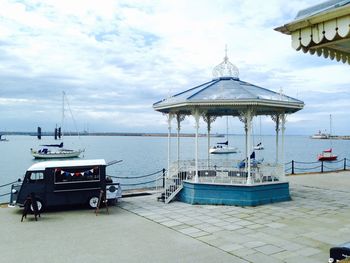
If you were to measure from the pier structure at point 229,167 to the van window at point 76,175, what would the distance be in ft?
10.7

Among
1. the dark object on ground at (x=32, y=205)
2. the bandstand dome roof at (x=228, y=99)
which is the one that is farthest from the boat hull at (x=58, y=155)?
the dark object on ground at (x=32, y=205)

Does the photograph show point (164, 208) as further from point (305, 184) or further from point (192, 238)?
point (305, 184)

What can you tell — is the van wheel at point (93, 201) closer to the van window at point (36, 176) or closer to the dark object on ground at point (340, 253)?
the van window at point (36, 176)

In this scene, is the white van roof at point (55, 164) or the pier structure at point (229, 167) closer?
the white van roof at point (55, 164)

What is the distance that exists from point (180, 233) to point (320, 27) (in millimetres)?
7431

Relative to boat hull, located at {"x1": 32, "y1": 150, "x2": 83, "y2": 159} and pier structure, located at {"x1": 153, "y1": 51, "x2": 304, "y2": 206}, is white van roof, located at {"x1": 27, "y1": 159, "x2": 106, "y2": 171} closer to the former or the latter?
pier structure, located at {"x1": 153, "y1": 51, "x2": 304, "y2": 206}

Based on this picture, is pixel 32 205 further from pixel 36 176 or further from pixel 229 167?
pixel 229 167

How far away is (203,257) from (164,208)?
5550 mm

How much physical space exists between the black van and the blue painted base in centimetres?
354

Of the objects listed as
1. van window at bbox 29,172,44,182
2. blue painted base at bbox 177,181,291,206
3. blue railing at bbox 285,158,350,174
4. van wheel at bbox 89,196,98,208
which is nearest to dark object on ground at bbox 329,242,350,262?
blue painted base at bbox 177,181,291,206

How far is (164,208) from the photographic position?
1375 cm

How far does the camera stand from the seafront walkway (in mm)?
8477

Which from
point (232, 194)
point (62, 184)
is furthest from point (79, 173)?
point (232, 194)

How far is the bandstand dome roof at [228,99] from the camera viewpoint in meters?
14.2
